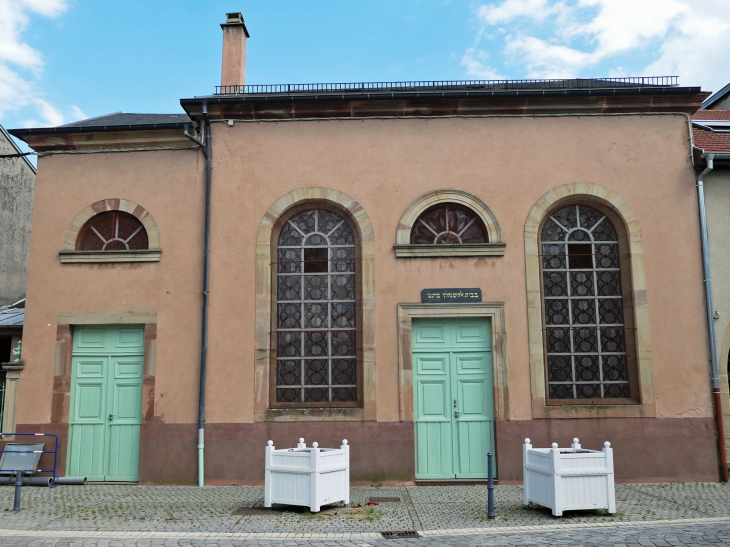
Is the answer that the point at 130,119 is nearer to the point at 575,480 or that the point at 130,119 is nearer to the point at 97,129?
the point at 97,129

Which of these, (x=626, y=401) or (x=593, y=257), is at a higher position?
(x=593, y=257)

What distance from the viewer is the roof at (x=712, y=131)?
448 inches

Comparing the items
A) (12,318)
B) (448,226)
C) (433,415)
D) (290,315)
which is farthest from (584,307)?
(12,318)

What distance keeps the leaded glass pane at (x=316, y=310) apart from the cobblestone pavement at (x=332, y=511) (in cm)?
174

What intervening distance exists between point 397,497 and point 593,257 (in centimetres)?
501

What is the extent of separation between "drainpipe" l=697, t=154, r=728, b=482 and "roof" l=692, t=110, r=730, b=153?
1.05 meters

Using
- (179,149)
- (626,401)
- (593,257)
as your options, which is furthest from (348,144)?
(626,401)

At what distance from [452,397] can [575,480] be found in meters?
2.97

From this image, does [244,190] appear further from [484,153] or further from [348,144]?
[484,153]

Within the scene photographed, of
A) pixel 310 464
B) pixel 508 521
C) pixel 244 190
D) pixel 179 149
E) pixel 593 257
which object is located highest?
pixel 179 149

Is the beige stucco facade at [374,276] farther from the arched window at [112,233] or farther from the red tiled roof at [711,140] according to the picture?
the red tiled roof at [711,140]

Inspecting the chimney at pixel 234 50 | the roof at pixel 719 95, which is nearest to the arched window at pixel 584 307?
the chimney at pixel 234 50

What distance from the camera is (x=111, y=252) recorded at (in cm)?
1060

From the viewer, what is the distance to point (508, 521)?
286 inches
